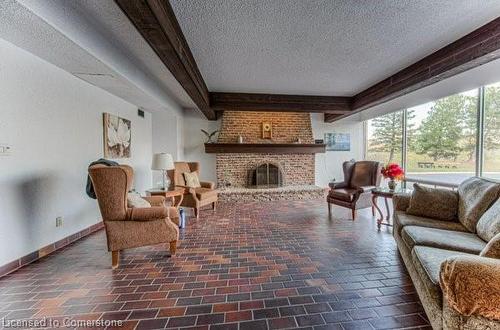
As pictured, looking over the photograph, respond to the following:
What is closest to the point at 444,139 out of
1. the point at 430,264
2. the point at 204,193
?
the point at 430,264

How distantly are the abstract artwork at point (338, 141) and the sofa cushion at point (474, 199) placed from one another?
16.1ft

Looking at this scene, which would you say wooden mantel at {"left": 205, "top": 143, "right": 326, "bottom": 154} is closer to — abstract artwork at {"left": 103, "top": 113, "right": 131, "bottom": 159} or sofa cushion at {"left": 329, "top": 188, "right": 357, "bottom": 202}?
abstract artwork at {"left": 103, "top": 113, "right": 131, "bottom": 159}

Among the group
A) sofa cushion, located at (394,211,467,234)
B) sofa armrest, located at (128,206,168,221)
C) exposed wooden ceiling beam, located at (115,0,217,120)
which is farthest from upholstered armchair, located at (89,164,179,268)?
sofa cushion, located at (394,211,467,234)

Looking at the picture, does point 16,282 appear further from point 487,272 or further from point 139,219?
point 487,272

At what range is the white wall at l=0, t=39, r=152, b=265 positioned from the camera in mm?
2355

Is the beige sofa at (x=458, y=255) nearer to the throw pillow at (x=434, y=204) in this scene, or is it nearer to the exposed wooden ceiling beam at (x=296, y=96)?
the throw pillow at (x=434, y=204)

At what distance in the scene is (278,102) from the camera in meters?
5.36

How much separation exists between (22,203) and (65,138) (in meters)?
0.95

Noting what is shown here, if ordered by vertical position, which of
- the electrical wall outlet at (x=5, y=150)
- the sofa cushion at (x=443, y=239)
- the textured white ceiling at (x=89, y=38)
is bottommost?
the sofa cushion at (x=443, y=239)

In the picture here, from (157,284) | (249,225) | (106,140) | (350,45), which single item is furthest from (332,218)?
(106,140)

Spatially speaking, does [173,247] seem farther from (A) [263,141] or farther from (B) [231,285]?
(A) [263,141]

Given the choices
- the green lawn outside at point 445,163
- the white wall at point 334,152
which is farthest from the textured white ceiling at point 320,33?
the white wall at point 334,152

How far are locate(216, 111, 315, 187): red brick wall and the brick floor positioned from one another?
3.53 meters

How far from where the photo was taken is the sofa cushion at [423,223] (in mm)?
2361
